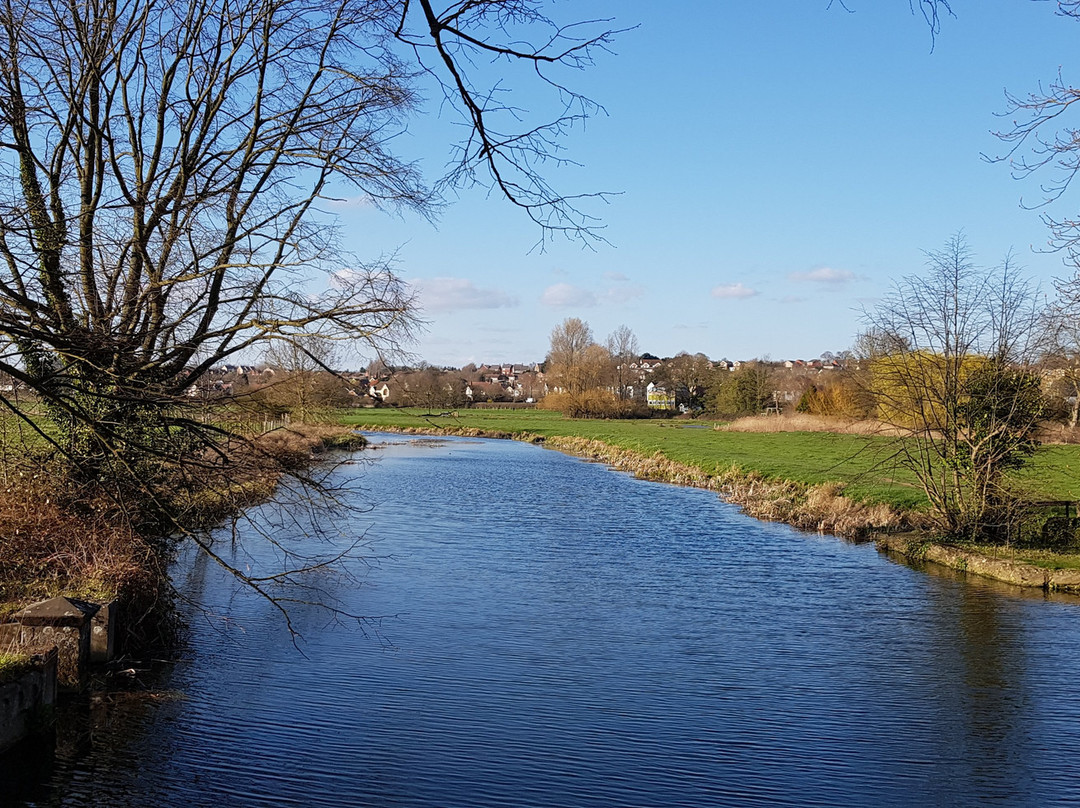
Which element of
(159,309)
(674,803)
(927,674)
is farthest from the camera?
(927,674)

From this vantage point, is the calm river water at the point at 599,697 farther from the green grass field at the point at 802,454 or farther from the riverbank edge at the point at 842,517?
the green grass field at the point at 802,454

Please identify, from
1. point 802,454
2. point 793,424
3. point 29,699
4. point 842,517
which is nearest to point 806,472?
point 842,517

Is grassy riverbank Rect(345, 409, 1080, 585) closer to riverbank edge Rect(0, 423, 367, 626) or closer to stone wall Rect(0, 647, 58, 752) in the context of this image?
riverbank edge Rect(0, 423, 367, 626)

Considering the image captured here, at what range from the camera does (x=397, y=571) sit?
1541 centimetres

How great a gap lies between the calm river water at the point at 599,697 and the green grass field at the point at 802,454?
2.79m

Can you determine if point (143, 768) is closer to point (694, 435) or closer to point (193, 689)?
point (193, 689)

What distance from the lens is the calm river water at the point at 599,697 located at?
23.9 feet

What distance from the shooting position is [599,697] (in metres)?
9.39

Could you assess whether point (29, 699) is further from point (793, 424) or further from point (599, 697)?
point (793, 424)

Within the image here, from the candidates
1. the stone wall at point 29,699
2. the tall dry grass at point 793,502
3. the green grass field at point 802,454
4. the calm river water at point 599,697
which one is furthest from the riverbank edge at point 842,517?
the stone wall at point 29,699

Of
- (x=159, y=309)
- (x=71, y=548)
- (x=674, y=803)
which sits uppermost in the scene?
(x=159, y=309)

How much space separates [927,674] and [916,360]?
8.77 m

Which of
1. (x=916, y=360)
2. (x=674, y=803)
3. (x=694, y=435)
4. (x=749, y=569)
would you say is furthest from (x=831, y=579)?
(x=694, y=435)

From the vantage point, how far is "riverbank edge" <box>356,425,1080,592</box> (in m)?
15.6
